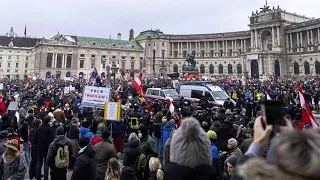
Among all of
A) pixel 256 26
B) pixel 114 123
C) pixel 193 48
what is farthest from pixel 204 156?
pixel 193 48

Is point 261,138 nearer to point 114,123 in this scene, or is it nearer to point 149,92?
point 114,123

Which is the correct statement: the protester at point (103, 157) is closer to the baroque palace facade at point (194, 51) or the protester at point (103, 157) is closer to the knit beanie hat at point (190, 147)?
the knit beanie hat at point (190, 147)

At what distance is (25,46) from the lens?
93.0 meters

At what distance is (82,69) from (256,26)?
183ft

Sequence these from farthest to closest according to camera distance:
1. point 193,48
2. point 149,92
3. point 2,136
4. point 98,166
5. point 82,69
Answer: point 193,48
point 82,69
point 149,92
point 2,136
point 98,166

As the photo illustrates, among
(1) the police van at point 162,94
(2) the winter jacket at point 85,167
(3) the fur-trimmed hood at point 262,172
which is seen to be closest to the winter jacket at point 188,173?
(3) the fur-trimmed hood at point 262,172

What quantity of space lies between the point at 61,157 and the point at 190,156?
13.0 feet

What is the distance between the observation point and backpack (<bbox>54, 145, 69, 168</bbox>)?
5562mm

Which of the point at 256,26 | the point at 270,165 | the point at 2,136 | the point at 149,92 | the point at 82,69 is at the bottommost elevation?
the point at 2,136

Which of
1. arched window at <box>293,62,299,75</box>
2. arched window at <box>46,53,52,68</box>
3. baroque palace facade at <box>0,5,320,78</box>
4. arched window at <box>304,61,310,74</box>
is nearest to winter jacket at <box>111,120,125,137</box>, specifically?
baroque palace facade at <box>0,5,320,78</box>

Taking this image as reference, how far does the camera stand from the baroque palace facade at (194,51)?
64250 mm

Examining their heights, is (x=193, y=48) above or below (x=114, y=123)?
above

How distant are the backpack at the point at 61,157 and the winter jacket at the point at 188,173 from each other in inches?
146

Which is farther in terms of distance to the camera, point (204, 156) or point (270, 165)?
point (204, 156)
